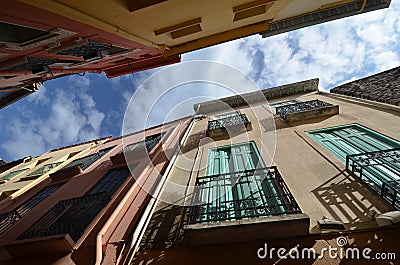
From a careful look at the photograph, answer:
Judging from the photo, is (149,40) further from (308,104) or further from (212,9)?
(308,104)

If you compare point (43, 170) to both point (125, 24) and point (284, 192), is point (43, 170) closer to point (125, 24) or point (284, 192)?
point (125, 24)

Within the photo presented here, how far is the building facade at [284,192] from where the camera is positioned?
354cm

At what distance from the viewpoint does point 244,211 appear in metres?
4.31

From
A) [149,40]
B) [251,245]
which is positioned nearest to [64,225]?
[251,245]

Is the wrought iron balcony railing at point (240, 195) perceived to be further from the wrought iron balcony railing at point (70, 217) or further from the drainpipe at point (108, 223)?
the wrought iron balcony railing at point (70, 217)

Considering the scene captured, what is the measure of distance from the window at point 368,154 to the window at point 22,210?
10.5 m

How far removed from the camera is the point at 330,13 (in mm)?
9484

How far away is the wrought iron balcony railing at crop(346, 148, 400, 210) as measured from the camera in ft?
13.2

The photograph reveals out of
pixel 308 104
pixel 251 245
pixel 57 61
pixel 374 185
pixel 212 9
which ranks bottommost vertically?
pixel 251 245

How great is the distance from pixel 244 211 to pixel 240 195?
62 cm

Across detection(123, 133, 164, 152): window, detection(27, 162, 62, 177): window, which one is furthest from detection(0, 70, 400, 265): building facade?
detection(27, 162, 62, 177): window

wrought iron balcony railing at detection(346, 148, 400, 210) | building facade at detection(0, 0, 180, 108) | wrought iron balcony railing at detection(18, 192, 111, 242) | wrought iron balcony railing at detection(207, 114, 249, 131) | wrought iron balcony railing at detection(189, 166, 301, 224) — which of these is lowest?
wrought iron balcony railing at detection(18, 192, 111, 242)

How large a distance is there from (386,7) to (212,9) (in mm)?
8401

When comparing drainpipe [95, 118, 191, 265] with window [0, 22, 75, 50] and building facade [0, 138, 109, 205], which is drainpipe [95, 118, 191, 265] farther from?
building facade [0, 138, 109, 205]
